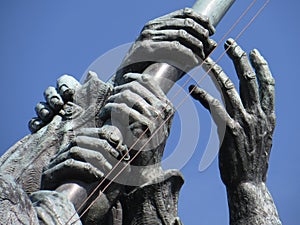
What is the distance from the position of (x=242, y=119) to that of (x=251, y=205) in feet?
1.94

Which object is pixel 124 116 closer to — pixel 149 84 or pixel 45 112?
pixel 149 84

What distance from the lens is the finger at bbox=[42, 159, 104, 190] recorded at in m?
8.41

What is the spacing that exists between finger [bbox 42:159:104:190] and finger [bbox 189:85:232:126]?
1469mm

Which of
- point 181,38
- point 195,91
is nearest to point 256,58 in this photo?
point 195,91

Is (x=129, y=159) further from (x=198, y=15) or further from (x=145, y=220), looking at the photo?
(x=198, y=15)

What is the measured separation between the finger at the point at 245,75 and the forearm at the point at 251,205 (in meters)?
0.55

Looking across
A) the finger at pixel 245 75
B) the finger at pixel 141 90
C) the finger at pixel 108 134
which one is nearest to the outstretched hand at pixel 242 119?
the finger at pixel 245 75

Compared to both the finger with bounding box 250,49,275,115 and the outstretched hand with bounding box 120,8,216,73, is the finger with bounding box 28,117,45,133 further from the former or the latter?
the finger with bounding box 250,49,275,115

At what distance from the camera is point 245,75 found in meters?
9.88

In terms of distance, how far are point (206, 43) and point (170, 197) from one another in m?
1.04

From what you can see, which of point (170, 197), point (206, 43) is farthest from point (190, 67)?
point (170, 197)

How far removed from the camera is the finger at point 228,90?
9.80 metres

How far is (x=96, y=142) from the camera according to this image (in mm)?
8516

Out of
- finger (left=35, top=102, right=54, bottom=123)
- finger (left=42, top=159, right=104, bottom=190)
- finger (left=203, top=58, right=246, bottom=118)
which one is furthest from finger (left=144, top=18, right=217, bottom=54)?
finger (left=42, top=159, right=104, bottom=190)
